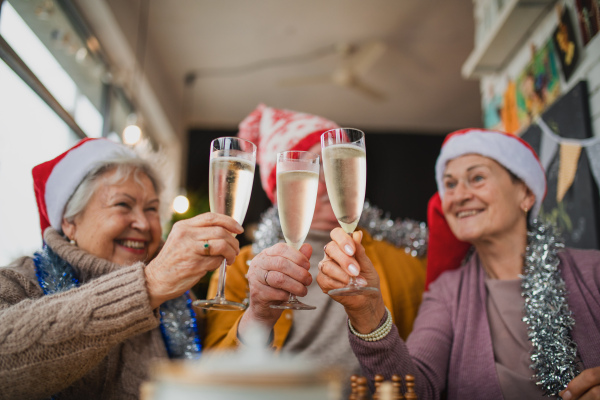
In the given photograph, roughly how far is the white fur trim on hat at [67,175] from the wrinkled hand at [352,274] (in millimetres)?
989

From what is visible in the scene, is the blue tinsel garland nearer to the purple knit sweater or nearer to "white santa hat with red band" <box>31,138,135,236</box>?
"white santa hat with red band" <box>31,138,135,236</box>

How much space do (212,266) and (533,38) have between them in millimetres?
2555

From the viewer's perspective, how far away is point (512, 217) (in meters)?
1.73

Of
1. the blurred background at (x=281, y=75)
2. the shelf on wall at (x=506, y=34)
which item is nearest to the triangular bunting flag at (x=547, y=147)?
the blurred background at (x=281, y=75)

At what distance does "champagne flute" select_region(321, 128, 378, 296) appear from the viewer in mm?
981

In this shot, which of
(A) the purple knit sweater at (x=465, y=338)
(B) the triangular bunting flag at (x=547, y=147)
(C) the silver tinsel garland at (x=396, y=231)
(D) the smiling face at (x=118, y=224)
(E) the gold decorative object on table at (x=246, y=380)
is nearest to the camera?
(E) the gold decorative object on table at (x=246, y=380)

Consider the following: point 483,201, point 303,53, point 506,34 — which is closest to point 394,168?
point 303,53

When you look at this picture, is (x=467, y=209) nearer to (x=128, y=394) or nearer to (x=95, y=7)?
(x=128, y=394)

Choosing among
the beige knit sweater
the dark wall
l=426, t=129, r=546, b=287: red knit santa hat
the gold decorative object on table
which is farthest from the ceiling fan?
the gold decorative object on table

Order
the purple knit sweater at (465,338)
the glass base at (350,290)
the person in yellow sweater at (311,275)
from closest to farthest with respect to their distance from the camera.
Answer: the glass base at (350,290) < the person in yellow sweater at (311,275) < the purple knit sweater at (465,338)

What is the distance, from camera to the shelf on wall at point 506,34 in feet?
8.08

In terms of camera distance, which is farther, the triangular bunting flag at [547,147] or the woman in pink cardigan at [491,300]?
the triangular bunting flag at [547,147]

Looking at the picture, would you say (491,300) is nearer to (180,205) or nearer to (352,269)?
(352,269)

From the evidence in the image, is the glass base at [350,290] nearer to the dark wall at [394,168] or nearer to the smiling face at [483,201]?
the smiling face at [483,201]
